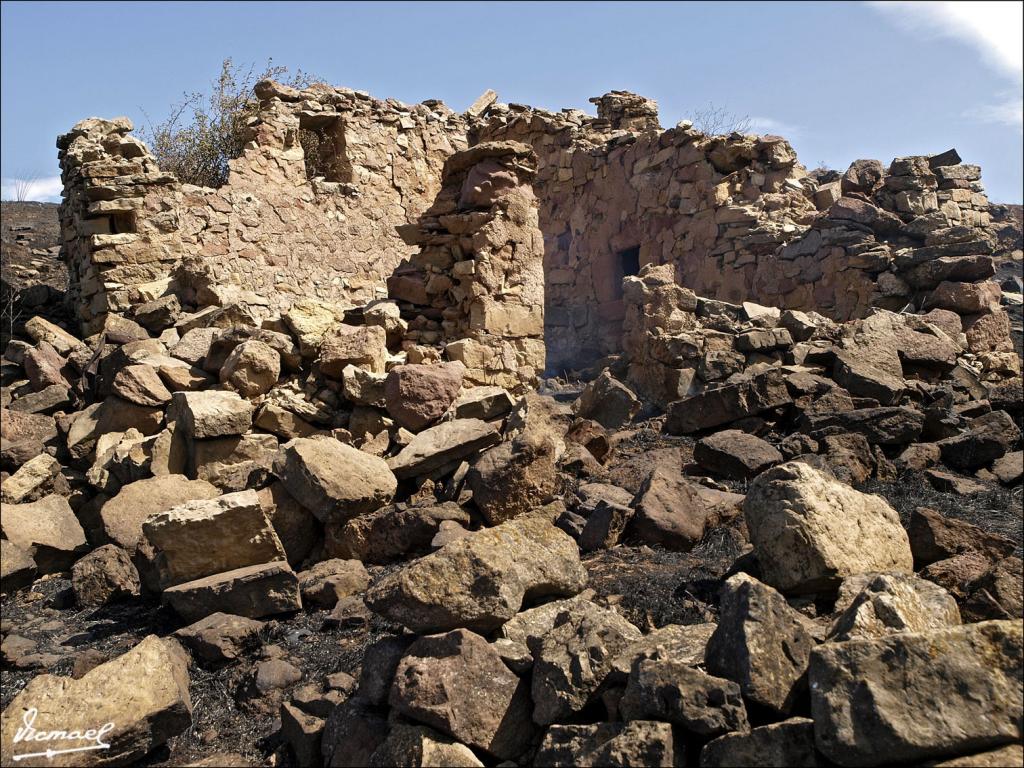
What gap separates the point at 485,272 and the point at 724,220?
247 inches

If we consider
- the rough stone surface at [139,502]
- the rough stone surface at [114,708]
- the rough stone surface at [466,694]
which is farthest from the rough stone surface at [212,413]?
the rough stone surface at [466,694]

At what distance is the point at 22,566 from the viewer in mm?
5047

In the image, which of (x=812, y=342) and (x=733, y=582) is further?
(x=812, y=342)

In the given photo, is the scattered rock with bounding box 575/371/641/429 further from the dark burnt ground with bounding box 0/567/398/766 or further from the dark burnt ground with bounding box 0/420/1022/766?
the dark burnt ground with bounding box 0/567/398/766

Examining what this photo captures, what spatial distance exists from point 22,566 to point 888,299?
976 centimetres

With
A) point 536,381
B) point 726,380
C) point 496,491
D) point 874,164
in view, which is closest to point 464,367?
point 536,381

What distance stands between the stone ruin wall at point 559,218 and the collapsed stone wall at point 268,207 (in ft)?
0.07

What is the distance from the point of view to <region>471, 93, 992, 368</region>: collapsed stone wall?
11.3m

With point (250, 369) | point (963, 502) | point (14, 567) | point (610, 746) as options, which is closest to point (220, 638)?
point (14, 567)

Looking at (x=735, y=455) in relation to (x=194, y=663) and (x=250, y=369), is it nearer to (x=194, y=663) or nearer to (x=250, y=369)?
(x=250, y=369)

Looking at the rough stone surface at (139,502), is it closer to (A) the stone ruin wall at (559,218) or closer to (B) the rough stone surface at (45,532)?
(B) the rough stone surface at (45,532)

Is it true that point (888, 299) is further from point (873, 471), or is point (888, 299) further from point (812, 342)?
point (873, 471)

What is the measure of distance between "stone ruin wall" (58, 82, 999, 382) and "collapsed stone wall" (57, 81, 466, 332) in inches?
0.9

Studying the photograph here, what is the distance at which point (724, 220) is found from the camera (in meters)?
12.6
